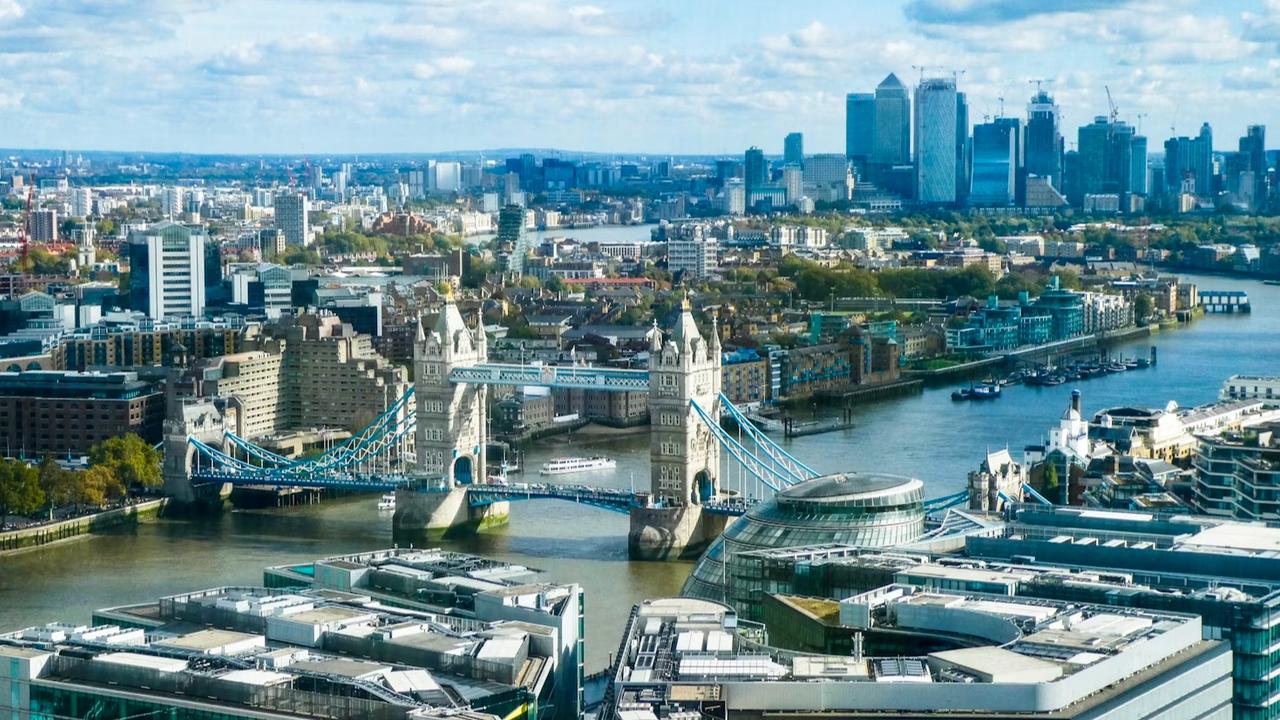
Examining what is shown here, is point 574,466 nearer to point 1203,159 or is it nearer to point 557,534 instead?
point 557,534

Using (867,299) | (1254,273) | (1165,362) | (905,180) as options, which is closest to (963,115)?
(905,180)

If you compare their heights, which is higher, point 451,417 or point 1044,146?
point 1044,146

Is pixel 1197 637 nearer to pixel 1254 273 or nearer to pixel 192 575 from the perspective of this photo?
pixel 192 575

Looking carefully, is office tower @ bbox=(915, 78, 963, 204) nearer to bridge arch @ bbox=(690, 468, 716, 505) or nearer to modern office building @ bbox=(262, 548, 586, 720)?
bridge arch @ bbox=(690, 468, 716, 505)

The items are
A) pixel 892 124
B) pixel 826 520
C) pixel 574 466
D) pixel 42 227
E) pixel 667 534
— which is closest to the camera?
pixel 826 520

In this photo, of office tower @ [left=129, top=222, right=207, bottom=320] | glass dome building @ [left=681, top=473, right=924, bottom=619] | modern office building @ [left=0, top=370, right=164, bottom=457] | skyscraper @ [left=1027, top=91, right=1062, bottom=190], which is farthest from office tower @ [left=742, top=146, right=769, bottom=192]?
glass dome building @ [left=681, top=473, right=924, bottom=619]

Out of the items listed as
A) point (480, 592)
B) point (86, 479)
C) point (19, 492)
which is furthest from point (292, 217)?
point (480, 592)
